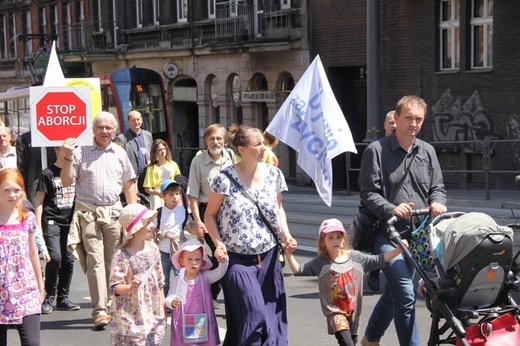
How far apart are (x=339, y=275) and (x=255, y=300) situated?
0.65 meters

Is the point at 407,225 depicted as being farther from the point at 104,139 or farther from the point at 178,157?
the point at 178,157

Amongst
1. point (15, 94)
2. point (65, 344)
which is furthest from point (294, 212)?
point (15, 94)

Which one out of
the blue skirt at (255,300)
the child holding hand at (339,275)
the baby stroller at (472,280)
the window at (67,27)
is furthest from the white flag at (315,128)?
the window at (67,27)

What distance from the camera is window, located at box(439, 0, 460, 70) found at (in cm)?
2397

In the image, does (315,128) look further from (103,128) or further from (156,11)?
(156,11)

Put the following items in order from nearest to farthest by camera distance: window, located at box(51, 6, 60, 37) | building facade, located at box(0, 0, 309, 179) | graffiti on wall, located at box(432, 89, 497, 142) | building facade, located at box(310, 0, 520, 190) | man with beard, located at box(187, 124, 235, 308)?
man with beard, located at box(187, 124, 235, 308), building facade, located at box(310, 0, 520, 190), graffiti on wall, located at box(432, 89, 497, 142), building facade, located at box(0, 0, 309, 179), window, located at box(51, 6, 60, 37)

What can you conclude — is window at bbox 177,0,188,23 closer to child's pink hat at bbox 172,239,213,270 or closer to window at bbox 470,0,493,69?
window at bbox 470,0,493,69

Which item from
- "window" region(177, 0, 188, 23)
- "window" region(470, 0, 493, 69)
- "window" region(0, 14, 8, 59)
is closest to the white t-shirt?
"window" region(470, 0, 493, 69)

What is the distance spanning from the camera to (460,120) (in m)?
24.0

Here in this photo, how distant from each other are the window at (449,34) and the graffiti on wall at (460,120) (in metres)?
0.76

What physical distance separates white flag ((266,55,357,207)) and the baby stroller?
2.14m

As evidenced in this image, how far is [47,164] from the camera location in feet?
34.3

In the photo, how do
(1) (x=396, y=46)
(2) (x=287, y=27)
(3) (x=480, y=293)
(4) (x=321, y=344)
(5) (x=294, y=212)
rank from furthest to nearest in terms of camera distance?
1. (2) (x=287, y=27)
2. (1) (x=396, y=46)
3. (5) (x=294, y=212)
4. (4) (x=321, y=344)
5. (3) (x=480, y=293)

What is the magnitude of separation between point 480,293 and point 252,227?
65.3 inches
